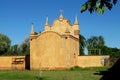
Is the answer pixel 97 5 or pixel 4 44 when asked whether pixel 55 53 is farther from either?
pixel 4 44

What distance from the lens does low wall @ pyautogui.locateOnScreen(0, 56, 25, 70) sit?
45688mm

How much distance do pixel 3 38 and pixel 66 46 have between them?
46039mm

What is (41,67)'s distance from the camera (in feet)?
138

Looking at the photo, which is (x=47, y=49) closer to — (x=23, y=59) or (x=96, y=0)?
(x=23, y=59)

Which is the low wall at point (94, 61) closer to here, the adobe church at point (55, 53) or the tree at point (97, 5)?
the adobe church at point (55, 53)

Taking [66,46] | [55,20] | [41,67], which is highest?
[55,20]

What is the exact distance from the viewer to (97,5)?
5.25m

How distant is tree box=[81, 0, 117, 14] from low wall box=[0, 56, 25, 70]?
4086 centimetres

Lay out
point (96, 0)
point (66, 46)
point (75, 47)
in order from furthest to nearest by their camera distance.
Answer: point (75, 47)
point (66, 46)
point (96, 0)

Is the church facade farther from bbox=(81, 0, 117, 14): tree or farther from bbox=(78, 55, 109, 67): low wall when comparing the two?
bbox=(81, 0, 117, 14): tree

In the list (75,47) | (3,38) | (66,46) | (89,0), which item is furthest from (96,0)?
(3,38)

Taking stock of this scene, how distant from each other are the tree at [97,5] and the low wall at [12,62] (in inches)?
1609

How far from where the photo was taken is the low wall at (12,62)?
150ft

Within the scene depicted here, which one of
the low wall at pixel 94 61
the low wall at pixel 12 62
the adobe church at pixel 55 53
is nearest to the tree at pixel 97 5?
the adobe church at pixel 55 53
